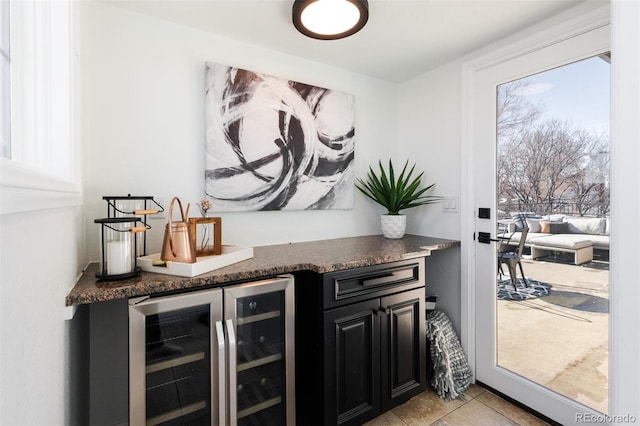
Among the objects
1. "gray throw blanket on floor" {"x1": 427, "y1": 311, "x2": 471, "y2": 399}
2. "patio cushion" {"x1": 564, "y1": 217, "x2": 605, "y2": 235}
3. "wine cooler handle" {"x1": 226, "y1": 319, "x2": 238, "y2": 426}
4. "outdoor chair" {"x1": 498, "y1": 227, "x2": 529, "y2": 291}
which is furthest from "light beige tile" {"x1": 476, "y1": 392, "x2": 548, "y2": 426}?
"wine cooler handle" {"x1": 226, "y1": 319, "x2": 238, "y2": 426}

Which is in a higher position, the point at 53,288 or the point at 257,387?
the point at 53,288

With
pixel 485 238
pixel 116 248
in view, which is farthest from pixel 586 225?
pixel 116 248

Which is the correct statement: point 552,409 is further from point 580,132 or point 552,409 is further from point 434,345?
point 580,132

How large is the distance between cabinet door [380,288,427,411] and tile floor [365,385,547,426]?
0.41ft

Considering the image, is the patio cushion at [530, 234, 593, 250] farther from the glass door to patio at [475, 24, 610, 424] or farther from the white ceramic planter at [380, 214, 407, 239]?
the white ceramic planter at [380, 214, 407, 239]

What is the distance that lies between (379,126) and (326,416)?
7.27ft

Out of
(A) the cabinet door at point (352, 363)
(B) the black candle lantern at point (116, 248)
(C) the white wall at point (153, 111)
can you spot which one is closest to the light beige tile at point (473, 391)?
(A) the cabinet door at point (352, 363)

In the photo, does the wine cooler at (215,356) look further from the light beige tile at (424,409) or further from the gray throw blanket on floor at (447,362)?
the gray throw blanket on floor at (447,362)

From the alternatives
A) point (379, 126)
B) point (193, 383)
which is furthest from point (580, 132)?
point (193, 383)

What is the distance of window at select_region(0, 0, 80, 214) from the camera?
791 millimetres

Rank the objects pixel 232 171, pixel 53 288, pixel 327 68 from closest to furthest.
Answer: pixel 53 288 → pixel 232 171 → pixel 327 68

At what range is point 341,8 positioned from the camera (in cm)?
154

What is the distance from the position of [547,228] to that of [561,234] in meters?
0.08

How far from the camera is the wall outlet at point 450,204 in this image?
2277 mm
